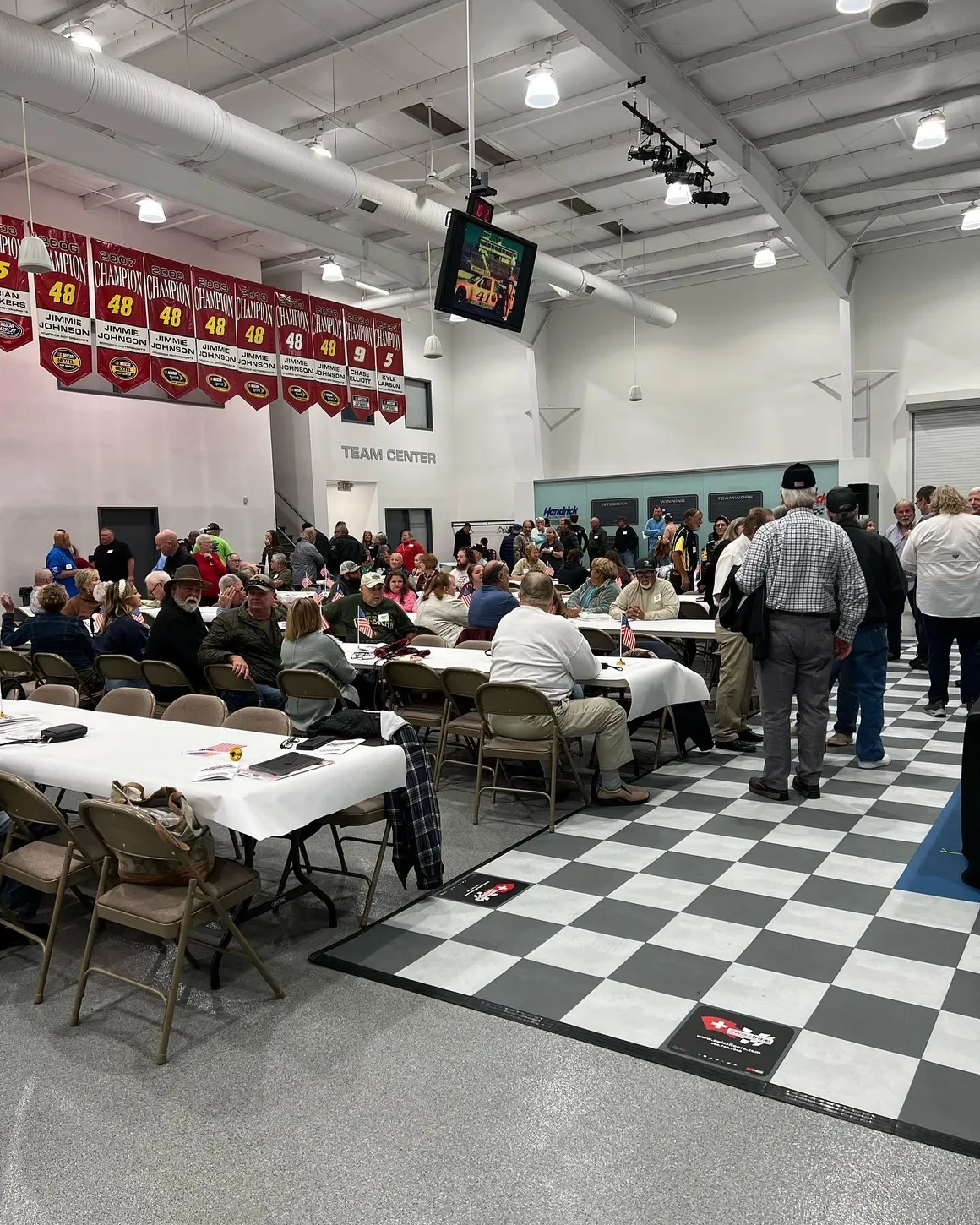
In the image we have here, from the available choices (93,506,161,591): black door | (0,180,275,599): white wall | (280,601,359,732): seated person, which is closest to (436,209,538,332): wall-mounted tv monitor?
(280,601,359,732): seated person

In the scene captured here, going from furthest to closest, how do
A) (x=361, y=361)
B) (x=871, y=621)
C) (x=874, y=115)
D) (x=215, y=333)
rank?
(x=361, y=361) < (x=215, y=333) < (x=874, y=115) < (x=871, y=621)

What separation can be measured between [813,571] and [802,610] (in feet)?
0.69

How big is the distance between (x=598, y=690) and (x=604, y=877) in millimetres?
1987

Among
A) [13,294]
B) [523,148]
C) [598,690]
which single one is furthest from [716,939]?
[523,148]

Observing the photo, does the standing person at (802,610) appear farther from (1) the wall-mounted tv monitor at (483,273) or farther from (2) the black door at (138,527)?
(2) the black door at (138,527)

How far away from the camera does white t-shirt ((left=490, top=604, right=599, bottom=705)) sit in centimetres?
473

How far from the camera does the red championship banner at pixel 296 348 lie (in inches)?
458

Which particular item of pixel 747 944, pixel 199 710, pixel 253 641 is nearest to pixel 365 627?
pixel 253 641

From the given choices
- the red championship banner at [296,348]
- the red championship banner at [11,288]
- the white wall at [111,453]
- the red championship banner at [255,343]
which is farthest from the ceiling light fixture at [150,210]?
the white wall at [111,453]

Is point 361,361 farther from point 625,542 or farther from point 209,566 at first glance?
point 625,542

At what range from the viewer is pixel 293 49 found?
9.03 metres

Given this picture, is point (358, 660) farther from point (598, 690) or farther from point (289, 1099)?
point (289, 1099)

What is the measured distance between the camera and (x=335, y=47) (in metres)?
8.83

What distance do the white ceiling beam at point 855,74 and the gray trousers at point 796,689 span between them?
24.0 feet
